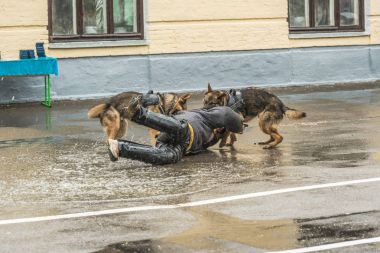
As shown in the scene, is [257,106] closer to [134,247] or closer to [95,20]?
[134,247]

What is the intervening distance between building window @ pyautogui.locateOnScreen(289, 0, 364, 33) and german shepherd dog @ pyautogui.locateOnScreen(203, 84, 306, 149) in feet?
28.0

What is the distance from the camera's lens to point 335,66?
20.9 meters

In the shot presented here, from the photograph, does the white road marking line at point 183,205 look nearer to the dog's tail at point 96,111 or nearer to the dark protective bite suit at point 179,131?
the dark protective bite suit at point 179,131

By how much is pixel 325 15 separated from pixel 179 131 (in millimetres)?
10786

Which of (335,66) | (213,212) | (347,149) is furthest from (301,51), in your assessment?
(213,212)

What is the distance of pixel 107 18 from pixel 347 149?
802 centimetres

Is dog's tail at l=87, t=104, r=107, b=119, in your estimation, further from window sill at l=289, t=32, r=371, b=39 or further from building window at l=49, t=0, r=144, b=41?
window sill at l=289, t=32, r=371, b=39

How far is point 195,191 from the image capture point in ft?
31.2

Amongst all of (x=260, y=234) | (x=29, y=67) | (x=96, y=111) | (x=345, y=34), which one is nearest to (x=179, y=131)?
(x=96, y=111)

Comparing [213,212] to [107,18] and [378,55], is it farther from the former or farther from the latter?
[378,55]

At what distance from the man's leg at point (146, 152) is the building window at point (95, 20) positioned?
7.45 meters

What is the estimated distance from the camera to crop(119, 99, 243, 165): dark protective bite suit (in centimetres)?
1071

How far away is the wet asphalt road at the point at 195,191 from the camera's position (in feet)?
24.7

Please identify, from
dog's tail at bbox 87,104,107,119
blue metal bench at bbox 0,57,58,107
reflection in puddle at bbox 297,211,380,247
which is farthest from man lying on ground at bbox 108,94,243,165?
blue metal bench at bbox 0,57,58,107
